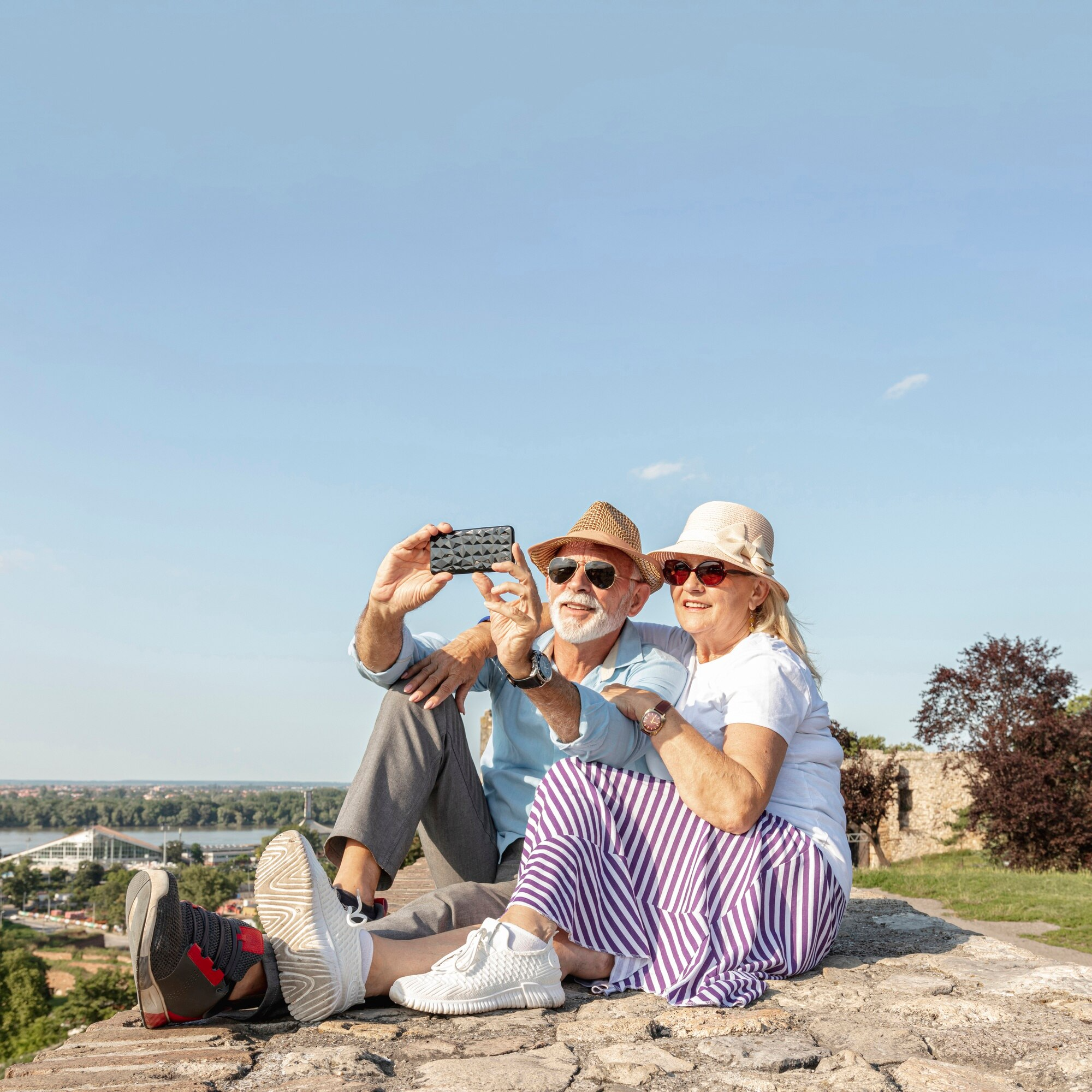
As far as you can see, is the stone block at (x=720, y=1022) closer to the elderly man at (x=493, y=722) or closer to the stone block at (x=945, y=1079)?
the stone block at (x=945, y=1079)

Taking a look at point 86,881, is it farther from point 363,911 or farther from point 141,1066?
point 141,1066

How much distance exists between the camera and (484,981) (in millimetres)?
2053

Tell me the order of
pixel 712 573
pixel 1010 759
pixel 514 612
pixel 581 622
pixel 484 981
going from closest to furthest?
1. pixel 484 981
2. pixel 514 612
3. pixel 712 573
4. pixel 581 622
5. pixel 1010 759

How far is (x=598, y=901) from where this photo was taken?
235 centimetres

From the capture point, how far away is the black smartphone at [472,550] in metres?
2.56

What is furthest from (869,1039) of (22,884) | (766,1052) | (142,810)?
(142,810)

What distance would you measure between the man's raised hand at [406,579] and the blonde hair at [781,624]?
1.05 meters

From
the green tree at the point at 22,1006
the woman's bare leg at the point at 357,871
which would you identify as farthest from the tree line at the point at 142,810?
the woman's bare leg at the point at 357,871

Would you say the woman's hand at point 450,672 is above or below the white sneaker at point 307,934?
above

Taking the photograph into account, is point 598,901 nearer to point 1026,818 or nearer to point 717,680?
point 717,680

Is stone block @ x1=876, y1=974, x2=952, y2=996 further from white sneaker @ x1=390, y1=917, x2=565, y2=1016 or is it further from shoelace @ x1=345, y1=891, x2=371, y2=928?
shoelace @ x1=345, y1=891, x2=371, y2=928

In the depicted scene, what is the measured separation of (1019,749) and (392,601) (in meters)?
17.5

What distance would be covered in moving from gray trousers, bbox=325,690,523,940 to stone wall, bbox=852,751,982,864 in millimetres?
19072

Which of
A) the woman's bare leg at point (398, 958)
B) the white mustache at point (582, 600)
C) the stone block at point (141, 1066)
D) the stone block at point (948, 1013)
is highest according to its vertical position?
the white mustache at point (582, 600)
